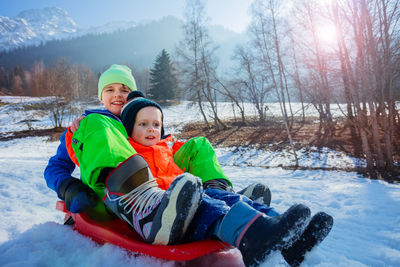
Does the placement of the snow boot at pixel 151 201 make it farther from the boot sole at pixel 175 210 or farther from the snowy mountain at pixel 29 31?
the snowy mountain at pixel 29 31

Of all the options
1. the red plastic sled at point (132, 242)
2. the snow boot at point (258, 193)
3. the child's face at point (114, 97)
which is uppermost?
the child's face at point (114, 97)

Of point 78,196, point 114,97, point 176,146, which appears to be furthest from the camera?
point 114,97

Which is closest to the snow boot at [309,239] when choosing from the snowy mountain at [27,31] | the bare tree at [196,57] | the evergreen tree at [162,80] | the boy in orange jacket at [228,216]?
the boy in orange jacket at [228,216]

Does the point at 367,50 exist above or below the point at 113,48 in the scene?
below

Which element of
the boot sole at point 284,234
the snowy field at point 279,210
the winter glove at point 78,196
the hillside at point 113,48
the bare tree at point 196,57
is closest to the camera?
the boot sole at point 284,234

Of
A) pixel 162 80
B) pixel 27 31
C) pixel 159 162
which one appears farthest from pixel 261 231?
pixel 27 31

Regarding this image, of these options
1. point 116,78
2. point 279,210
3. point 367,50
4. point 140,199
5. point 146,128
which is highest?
point 367,50

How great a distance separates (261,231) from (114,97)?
70.9 inches

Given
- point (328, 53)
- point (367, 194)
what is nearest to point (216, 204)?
point (367, 194)

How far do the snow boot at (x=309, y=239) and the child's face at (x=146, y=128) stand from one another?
3.59 feet

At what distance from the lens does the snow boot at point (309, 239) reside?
95 cm

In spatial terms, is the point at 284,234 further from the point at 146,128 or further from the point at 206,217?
the point at 146,128

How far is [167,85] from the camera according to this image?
1070 inches

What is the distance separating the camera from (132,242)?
3.63ft
